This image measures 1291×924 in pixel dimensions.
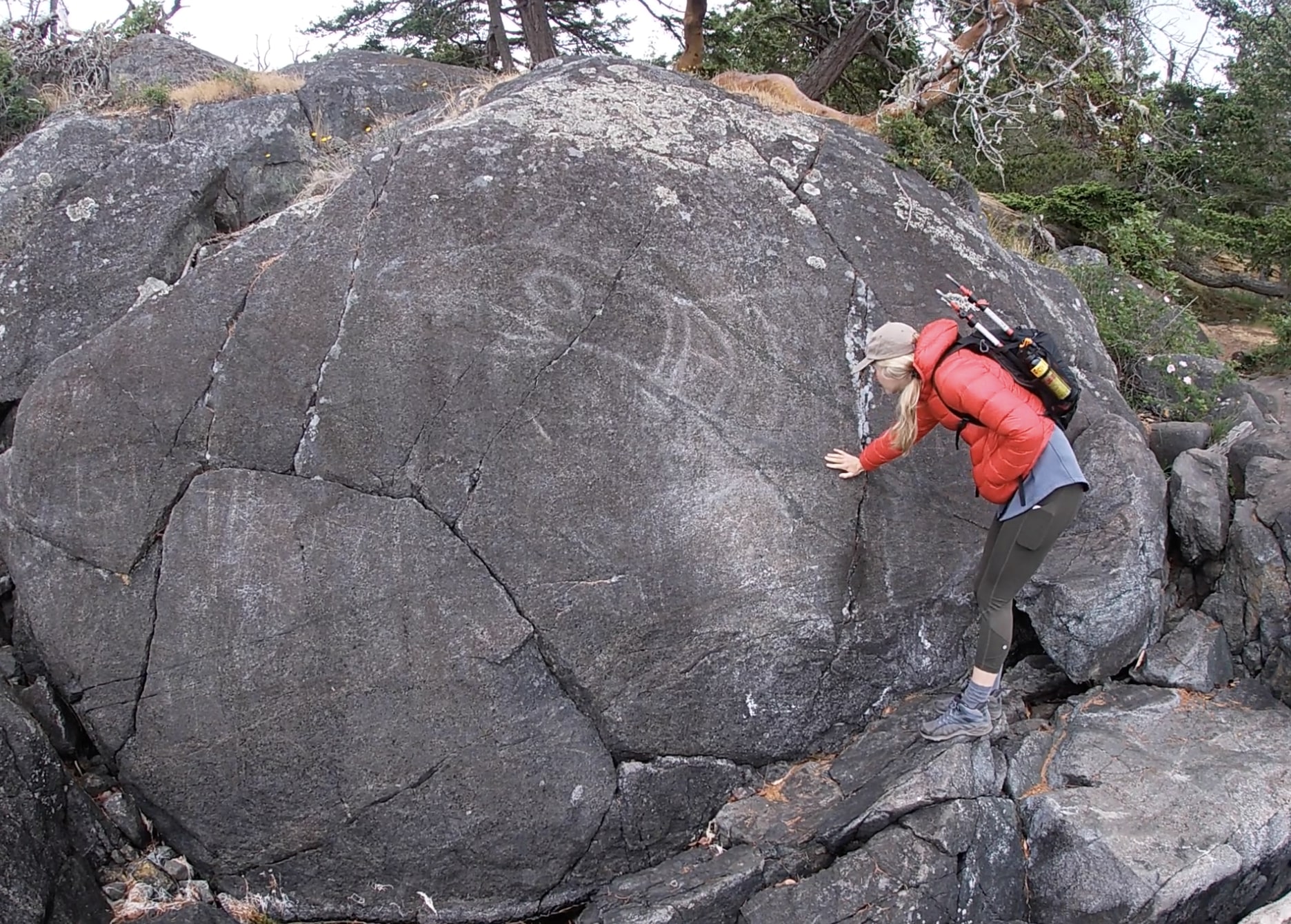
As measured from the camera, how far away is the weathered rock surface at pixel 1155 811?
4488 mm

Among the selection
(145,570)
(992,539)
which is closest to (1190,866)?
(992,539)

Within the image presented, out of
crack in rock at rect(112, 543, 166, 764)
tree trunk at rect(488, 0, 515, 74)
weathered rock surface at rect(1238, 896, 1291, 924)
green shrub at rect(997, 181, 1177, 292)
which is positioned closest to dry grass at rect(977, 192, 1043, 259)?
green shrub at rect(997, 181, 1177, 292)

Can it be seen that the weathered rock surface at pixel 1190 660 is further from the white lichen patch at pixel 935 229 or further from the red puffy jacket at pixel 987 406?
the white lichen patch at pixel 935 229

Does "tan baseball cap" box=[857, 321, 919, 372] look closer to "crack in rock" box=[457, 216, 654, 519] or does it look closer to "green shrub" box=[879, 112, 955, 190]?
"crack in rock" box=[457, 216, 654, 519]

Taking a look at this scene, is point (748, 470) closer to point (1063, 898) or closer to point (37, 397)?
point (1063, 898)

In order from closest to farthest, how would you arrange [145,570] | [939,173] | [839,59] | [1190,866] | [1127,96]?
[1190,866], [145,570], [939,173], [1127,96], [839,59]

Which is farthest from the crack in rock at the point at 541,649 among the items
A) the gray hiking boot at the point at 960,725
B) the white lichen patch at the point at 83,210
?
the white lichen patch at the point at 83,210

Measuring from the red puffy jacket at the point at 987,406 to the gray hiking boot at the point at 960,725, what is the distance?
3.90ft

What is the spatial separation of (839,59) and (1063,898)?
9.79 meters

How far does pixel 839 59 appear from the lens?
37.8 feet

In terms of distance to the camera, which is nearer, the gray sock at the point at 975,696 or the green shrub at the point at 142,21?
the gray sock at the point at 975,696

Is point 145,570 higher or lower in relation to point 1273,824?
higher

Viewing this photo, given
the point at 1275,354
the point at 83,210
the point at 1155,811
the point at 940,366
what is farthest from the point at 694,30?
the point at 1155,811

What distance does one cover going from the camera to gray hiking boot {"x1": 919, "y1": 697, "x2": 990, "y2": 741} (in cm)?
493
